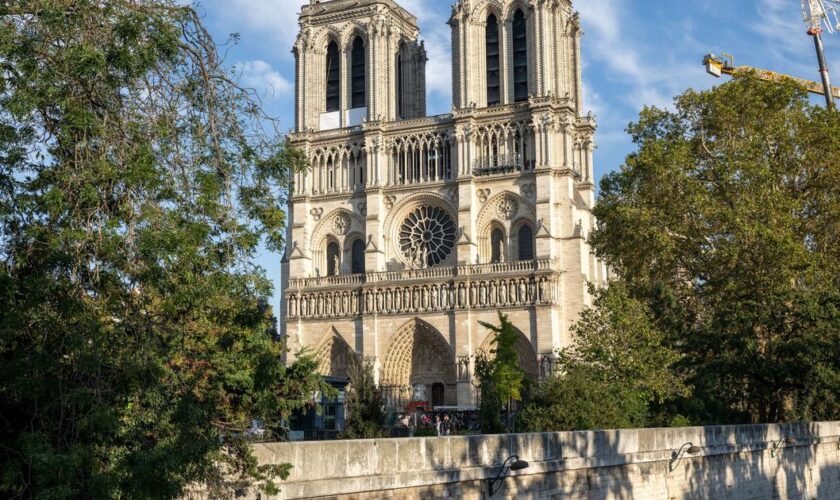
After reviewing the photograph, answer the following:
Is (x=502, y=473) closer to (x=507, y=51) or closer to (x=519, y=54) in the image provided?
(x=507, y=51)

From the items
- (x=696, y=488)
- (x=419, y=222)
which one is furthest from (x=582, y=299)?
(x=696, y=488)

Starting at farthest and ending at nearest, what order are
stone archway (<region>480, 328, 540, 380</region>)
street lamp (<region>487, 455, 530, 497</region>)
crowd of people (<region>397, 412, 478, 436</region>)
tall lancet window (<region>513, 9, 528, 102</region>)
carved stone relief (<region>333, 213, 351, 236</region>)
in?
1. carved stone relief (<region>333, 213, 351, 236</region>)
2. tall lancet window (<region>513, 9, 528, 102</region>)
3. stone archway (<region>480, 328, 540, 380</region>)
4. crowd of people (<region>397, 412, 478, 436</region>)
5. street lamp (<region>487, 455, 530, 497</region>)

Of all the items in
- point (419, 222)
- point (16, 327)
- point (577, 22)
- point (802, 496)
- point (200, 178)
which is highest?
point (577, 22)

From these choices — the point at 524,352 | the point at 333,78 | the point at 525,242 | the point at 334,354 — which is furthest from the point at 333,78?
the point at 524,352

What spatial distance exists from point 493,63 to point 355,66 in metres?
6.95

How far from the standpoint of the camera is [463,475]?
14.5 metres

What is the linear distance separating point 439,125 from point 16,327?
132 ft

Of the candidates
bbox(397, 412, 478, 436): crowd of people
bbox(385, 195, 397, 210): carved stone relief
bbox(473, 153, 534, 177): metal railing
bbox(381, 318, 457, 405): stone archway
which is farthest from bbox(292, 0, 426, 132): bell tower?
bbox(397, 412, 478, 436): crowd of people

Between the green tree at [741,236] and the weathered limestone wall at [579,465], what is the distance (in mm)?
3436

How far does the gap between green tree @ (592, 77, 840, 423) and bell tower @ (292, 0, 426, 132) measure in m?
19.2

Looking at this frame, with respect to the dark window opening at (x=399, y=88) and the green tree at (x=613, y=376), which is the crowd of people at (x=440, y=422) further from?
the dark window opening at (x=399, y=88)

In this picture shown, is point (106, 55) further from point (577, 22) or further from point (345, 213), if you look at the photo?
point (577, 22)

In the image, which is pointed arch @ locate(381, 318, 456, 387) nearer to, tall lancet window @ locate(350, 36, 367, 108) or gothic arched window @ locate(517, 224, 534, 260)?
gothic arched window @ locate(517, 224, 534, 260)

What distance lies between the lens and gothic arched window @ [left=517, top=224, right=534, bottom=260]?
1897 inches
